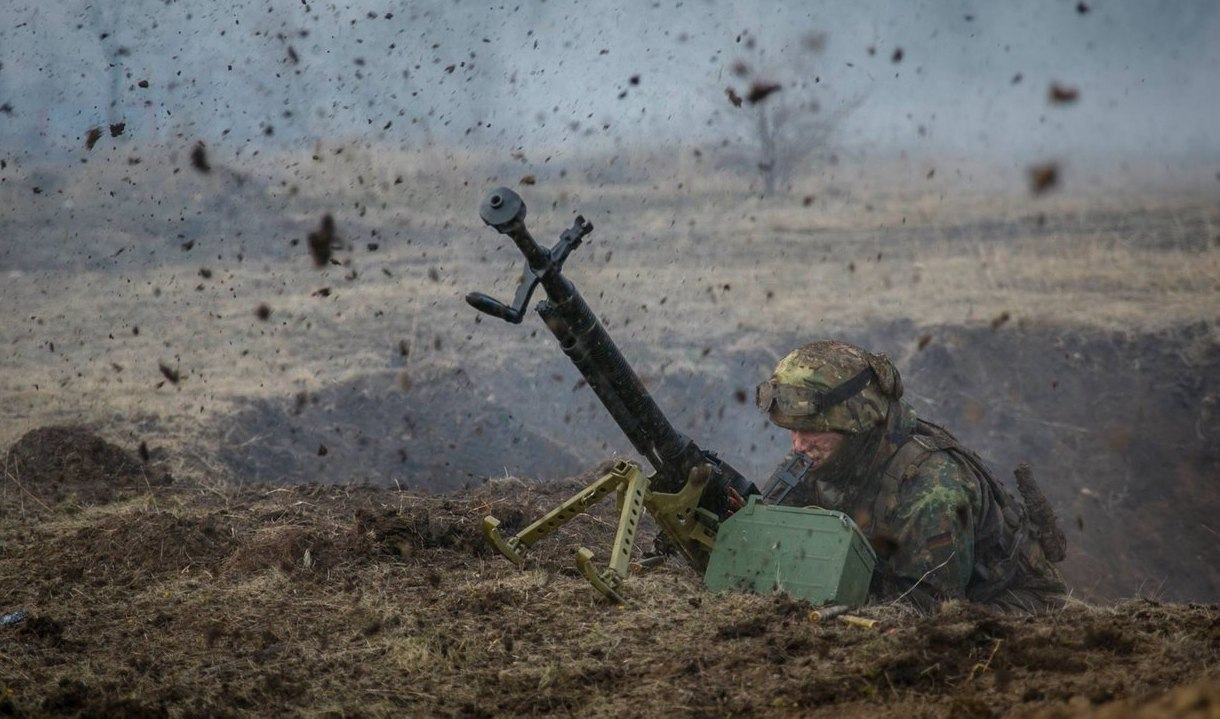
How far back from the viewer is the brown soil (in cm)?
445

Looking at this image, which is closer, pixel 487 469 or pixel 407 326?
pixel 487 469

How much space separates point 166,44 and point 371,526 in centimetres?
943

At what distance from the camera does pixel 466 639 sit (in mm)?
5340

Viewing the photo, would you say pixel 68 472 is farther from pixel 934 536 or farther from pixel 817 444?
pixel 934 536

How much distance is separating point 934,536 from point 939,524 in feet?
0.22

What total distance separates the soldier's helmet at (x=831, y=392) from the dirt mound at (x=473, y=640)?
1.05m

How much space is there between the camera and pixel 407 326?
46.6 ft

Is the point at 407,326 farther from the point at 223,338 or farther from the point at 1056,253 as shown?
the point at 1056,253

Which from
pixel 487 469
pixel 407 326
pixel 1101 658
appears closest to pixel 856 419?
pixel 1101 658

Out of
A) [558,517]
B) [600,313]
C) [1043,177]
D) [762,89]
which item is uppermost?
[1043,177]

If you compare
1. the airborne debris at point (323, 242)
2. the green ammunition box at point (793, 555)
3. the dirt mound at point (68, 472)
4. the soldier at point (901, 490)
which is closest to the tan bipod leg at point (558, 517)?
the green ammunition box at point (793, 555)

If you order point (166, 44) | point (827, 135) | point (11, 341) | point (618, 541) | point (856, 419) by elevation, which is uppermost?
point (827, 135)

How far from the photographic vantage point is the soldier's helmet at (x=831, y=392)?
654 cm

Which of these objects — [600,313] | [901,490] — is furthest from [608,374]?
[600,313]
